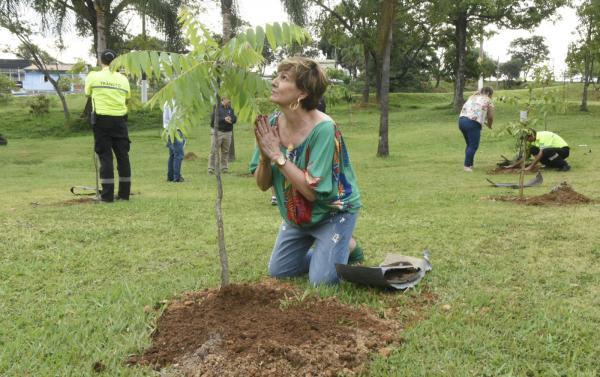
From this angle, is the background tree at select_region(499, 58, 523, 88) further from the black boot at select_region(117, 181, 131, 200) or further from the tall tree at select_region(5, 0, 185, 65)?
the black boot at select_region(117, 181, 131, 200)

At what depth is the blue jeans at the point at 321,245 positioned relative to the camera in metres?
3.88

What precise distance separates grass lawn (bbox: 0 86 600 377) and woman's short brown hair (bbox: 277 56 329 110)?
1.38 meters

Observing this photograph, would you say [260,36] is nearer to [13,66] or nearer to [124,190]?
[124,190]

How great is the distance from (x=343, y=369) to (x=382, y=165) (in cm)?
1131

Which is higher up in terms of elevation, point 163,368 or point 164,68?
point 164,68

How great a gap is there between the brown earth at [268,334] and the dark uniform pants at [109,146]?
472 cm

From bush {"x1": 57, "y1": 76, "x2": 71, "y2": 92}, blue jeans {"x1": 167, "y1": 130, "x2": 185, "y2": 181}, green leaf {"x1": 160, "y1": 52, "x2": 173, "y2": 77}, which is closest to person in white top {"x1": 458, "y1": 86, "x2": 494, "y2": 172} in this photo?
blue jeans {"x1": 167, "y1": 130, "x2": 185, "y2": 181}

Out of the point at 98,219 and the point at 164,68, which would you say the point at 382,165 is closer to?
the point at 98,219

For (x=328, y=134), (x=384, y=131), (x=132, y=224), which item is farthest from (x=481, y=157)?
(x=328, y=134)

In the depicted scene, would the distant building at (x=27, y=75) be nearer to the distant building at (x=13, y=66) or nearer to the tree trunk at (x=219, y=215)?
the distant building at (x=13, y=66)

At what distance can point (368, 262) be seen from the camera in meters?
4.70

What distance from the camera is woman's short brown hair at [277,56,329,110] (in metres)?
3.36

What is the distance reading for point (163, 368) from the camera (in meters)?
2.74

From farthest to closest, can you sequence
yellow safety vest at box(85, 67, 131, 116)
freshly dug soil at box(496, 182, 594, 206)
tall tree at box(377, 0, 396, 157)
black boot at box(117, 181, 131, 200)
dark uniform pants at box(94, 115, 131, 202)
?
1. tall tree at box(377, 0, 396, 157)
2. black boot at box(117, 181, 131, 200)
3. dark uniform pants at box(94, 115, 131, 202)
4. yellow safety vest at box(85, 67, 131, 116)
5. freshly dug soil at box(496, 182, 594, 206)
